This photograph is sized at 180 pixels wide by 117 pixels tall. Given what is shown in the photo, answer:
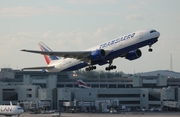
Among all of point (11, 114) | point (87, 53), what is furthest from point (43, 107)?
point (87, 53)

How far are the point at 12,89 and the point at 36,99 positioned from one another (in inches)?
320

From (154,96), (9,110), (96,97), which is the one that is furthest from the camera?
(154,96)

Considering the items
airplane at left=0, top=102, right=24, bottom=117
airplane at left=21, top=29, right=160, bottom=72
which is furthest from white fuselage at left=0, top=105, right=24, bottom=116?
airplane at left=21, top=29, right=160, bottom=72

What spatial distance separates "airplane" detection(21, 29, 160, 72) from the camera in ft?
292

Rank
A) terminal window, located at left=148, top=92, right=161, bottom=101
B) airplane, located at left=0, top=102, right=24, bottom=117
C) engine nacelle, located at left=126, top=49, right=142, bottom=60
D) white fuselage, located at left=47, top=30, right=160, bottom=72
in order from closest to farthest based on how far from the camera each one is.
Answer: white fuselage, located at left=47, top=30, right=160, bottom=72, engine nacelle, located at left=126, top=49, right=142, bottom=60, airplane, located at left=0, top=102, right=24, bottom=117, terminal window, located at left=148, top=92, right=161, bottom=101

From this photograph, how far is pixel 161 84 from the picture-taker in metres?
180

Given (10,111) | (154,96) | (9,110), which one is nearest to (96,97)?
(154,96)

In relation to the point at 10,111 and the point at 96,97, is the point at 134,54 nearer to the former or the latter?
the point at 10,111

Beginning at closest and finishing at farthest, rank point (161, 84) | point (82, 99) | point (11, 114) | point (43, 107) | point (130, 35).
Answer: point (130, 35) < point (11, 114) < point (43, 107) < point (82, 99) < point (161, 84)

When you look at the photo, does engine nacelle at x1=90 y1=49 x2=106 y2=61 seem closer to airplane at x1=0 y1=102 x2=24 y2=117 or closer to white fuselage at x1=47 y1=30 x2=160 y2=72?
white fuselage at x1=47 y1=30 x2=160 y2=72

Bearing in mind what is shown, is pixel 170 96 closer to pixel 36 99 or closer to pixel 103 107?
pixel 103 107

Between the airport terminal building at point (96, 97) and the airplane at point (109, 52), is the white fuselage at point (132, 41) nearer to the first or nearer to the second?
the airplane at point (109, 52)

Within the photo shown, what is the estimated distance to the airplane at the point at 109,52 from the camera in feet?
292

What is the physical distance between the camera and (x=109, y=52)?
90.4m
